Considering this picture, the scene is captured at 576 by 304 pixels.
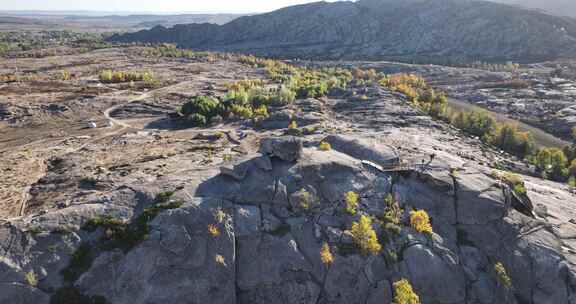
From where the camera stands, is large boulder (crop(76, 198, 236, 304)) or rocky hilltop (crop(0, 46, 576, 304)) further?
rocky hilltop (crop(0, 46, 576, 304))

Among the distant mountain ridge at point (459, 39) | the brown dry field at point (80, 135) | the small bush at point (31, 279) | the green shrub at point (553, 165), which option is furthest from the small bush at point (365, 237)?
the distant mountain ridge at point (459, 39)

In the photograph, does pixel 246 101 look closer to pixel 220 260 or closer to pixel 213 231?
pixel 213 231

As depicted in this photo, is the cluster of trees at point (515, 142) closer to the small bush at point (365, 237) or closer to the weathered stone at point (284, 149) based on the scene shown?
the small bush at point (365, 237)

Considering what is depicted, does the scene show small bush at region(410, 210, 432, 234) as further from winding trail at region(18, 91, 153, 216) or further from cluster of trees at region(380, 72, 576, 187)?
cluster of trees at region(380, 72, 576, 187)

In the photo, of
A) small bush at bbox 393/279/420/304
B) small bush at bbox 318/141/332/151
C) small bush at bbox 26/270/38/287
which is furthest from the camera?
small bush at bbox 318/141/332/151

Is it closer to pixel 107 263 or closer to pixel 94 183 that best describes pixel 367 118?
pixel 94 183

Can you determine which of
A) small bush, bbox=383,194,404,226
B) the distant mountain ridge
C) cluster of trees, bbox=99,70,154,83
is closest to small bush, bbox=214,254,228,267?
small bush, bbox=383,194,404,226

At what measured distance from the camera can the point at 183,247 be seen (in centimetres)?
1872

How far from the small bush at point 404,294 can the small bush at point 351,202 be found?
4.95 m

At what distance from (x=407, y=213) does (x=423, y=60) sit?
134897 millimetres

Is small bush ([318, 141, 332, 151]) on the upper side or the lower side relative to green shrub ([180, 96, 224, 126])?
upper

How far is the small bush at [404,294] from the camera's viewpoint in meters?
18.6

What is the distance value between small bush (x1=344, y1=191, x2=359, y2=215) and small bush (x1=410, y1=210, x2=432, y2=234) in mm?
3601

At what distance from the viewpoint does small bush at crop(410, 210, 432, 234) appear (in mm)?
22469
